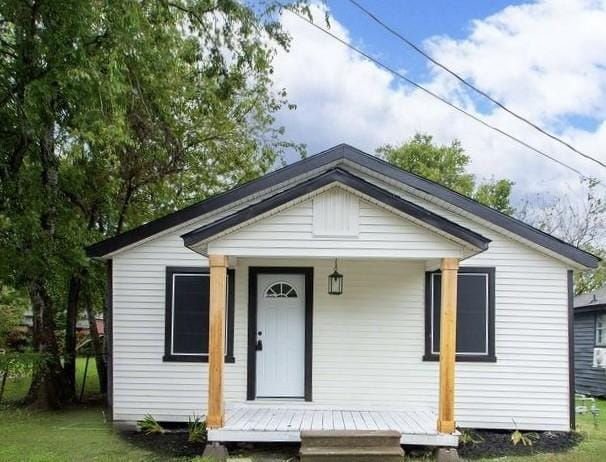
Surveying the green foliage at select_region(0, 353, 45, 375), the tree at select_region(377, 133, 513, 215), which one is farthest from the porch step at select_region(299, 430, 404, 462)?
the tree at select_region(377, 133, 513, 215)

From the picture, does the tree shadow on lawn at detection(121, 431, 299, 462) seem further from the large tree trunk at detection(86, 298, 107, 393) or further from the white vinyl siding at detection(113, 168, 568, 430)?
the large tree trunk at detection(86, 298, 107, 393)

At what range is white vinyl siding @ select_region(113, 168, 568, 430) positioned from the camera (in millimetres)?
8016

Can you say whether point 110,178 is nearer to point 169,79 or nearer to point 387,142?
point 169,79

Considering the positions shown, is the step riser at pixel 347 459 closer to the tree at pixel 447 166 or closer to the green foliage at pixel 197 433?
the green foliage at pixel 197 433

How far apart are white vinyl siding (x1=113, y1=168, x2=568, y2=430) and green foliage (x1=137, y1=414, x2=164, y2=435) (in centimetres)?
14

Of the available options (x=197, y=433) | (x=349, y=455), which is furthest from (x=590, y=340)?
(x=197, y=433)

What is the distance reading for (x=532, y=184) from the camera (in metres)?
28.4

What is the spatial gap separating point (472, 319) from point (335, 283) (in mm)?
2009

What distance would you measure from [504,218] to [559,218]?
69.3 ft

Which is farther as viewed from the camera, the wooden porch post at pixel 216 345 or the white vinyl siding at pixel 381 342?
the white vinyl siding at pixel 381 342

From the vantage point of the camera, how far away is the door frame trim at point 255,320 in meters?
8.16

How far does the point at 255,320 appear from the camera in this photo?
27.2 feet

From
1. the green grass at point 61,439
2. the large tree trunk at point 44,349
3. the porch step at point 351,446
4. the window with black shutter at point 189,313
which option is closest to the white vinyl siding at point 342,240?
the window with black shutter at point 189,313

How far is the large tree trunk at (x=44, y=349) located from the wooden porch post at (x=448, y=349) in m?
6.50
